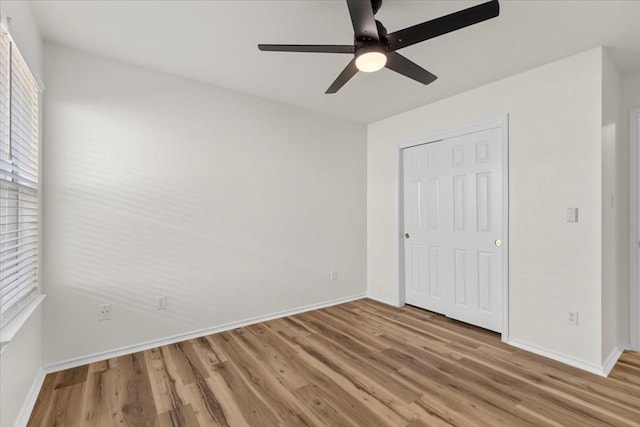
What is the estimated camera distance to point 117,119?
8.44ft

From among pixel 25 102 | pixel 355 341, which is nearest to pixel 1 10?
pixel 25 102

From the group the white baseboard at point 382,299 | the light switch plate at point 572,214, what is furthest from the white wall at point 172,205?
the light switch plate at point 572,214

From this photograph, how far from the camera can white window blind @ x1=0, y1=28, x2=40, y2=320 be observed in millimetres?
1590

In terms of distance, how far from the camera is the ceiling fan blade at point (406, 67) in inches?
68.9

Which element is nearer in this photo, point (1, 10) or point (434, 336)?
point (1, 10)

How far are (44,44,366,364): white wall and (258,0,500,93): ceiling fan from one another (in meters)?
1.56

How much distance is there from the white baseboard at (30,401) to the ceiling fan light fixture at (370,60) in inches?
109

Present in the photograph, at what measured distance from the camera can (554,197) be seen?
8.30ft

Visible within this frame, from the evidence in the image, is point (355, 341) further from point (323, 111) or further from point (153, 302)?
point (323, 111)

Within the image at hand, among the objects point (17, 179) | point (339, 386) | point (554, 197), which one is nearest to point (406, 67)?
point (554, 197)

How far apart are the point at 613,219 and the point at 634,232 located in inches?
15.9

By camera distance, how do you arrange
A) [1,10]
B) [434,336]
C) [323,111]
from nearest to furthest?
[1,10] < [434,336] < [323,111]

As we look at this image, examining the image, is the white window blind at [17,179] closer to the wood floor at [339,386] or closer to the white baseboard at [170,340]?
the white baseboard at [170,340]

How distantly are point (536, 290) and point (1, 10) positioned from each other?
13.0 feet
